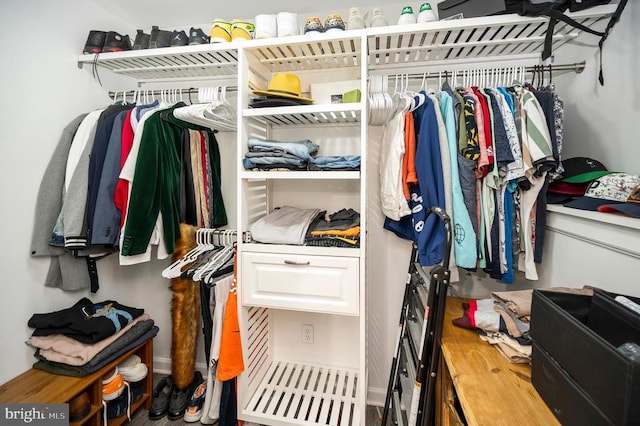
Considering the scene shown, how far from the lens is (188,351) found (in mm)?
1636

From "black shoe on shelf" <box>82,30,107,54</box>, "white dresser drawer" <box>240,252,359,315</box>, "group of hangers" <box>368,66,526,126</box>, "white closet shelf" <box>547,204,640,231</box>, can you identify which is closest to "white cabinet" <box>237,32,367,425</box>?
"white dresser drawer" <box>240,252,359,315</box>

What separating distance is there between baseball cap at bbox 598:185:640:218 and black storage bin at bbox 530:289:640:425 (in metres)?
0.26

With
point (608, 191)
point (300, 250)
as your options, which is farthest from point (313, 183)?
point (608, 191)

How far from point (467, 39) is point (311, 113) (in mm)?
813

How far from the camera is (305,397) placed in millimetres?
1451

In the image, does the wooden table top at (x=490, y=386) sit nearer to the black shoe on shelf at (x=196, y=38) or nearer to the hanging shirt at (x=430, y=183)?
the hanging shirt at (x=430, y=183)

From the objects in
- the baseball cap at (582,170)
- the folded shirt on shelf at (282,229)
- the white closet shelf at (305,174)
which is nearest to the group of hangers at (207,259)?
the folded shirt on shelf at (282,229)

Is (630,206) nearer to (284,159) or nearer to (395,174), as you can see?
(395,174)

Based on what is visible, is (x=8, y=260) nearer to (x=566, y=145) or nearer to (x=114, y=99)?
(x=114, y=99)

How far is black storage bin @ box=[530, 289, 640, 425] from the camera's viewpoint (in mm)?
413

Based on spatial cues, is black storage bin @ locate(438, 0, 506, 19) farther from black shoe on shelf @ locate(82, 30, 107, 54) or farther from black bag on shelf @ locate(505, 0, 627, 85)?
black shoe on shelf @ locate(82, 30, 107, 54)

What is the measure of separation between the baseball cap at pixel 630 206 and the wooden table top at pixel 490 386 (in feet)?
1.68

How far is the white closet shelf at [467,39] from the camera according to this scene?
3.78 ft

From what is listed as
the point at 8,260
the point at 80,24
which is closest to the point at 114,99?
the point at 80,24
